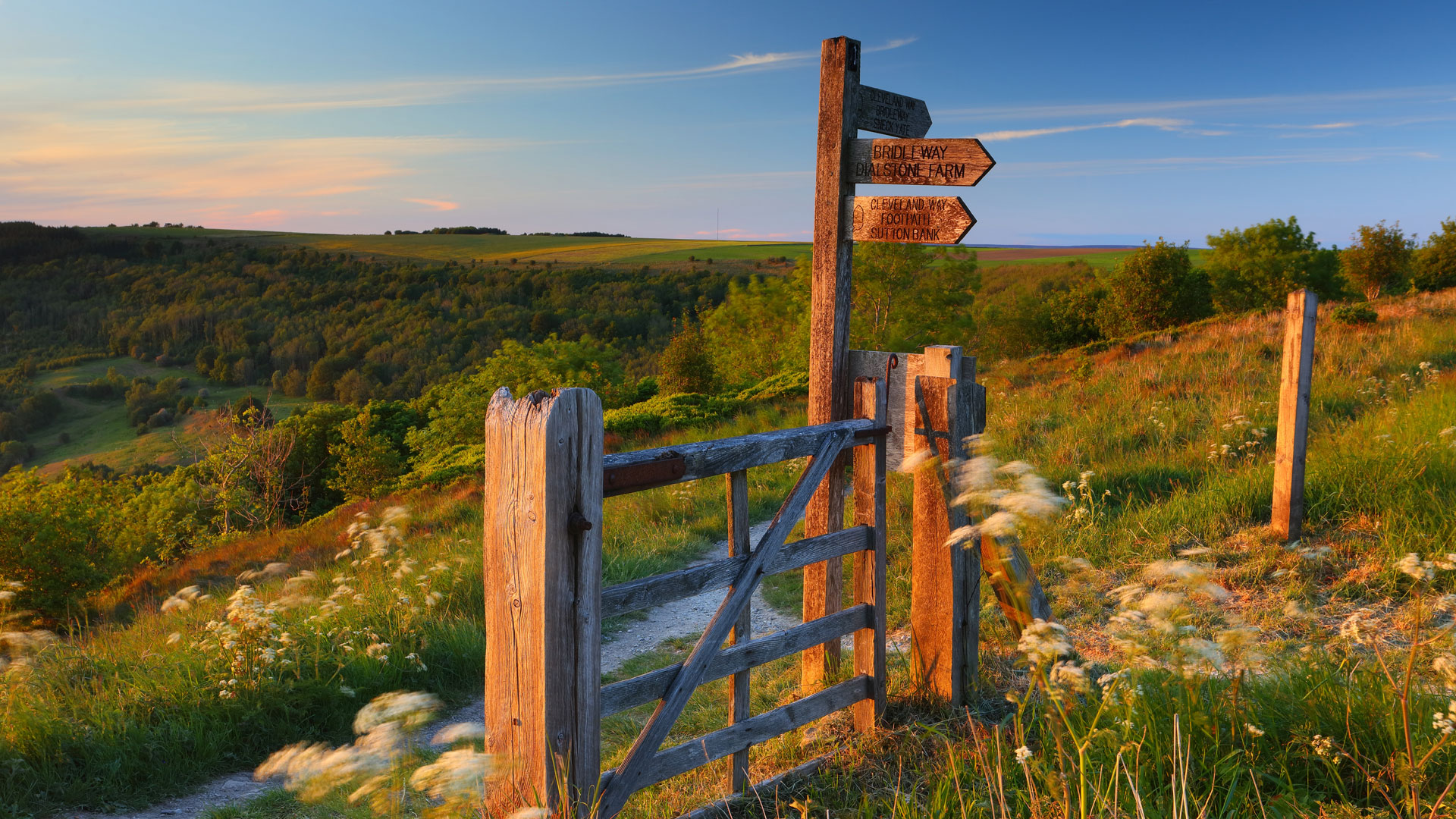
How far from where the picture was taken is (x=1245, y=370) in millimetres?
11859

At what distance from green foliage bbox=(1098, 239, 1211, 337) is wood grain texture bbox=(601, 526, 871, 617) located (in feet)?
162

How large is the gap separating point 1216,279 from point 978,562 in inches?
2622

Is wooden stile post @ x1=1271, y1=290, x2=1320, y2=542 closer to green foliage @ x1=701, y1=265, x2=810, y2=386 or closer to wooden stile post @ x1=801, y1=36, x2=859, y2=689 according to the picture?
wooden stile post @ x1=801, y1=36, x2=859, y2=689

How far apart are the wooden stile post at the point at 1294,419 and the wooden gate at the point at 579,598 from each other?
4541 mm

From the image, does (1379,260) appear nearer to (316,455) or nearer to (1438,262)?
(1438,262)

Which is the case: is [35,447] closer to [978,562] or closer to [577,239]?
[577,239]

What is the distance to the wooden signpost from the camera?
370cm

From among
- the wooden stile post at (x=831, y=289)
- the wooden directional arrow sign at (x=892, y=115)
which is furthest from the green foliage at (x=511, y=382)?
the wooden directional arrow sign at (x=892, y=115)

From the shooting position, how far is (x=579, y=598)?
2.52 meters

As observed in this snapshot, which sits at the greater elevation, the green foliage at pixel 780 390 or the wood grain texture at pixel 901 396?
the wood grain texture at pixel 901 396

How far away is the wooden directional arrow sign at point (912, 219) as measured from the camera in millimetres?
3635

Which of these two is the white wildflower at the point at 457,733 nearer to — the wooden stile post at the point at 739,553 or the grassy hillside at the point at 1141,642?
the wooden stile post at the point at 739,553

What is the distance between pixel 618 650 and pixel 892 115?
443 cm

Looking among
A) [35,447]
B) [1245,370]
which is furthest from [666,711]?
[35,447]
